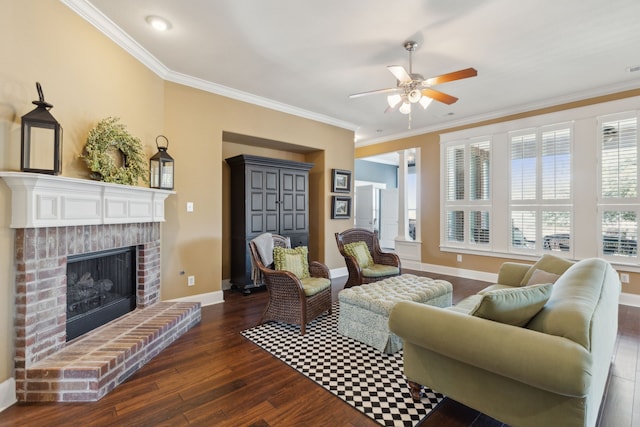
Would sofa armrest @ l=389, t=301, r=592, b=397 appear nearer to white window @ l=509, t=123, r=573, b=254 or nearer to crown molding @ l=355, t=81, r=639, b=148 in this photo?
white window @ l=509, t=123, r=573, b=254

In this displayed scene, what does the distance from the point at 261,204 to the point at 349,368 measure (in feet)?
9.28

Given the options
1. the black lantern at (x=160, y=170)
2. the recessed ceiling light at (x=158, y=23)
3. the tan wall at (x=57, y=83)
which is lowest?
the black lantern at (x=160, y=170)

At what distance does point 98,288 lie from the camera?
276 cm

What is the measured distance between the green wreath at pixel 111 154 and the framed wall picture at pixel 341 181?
3244mm

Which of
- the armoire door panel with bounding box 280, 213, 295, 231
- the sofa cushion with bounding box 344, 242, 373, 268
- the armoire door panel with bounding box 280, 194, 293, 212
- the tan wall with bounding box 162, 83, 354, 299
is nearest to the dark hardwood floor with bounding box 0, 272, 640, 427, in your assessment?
the tan wall with bounding box 162, 83, 354, 299

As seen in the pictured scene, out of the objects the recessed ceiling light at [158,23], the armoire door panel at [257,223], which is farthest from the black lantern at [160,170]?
the armoire door panel at [257,223]

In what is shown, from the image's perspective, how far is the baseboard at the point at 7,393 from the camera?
6.13 feet

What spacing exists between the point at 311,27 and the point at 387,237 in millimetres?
7395

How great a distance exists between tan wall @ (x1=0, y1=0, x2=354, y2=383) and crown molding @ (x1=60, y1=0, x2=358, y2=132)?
6 centimetres

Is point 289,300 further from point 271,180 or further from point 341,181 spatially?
point 341,181

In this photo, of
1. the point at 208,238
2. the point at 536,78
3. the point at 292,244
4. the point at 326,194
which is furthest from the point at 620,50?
the point at 208,238

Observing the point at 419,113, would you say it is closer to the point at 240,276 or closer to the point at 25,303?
the point at 240,276

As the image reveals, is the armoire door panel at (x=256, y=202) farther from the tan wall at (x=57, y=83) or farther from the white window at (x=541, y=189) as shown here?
Answer: the white window at (x=541, y=189)

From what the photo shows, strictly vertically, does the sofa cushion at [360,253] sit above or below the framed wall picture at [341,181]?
below
